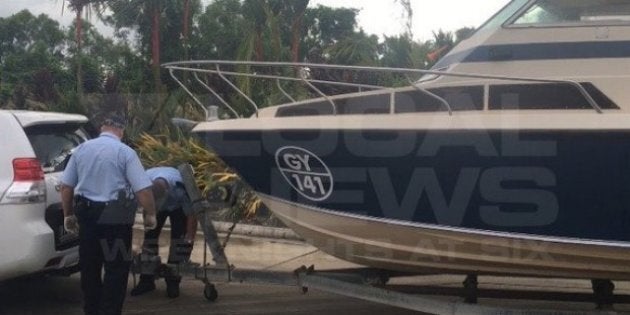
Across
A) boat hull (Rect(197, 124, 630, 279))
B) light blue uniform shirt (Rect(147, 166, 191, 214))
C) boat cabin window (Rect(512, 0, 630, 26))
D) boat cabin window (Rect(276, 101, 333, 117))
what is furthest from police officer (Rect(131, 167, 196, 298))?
boat cabin window (Rect(512, 0, 630, 26))

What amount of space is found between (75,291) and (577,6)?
4253mm

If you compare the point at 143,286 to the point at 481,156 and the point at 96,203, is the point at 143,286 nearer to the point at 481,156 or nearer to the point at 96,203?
the point at 96,203

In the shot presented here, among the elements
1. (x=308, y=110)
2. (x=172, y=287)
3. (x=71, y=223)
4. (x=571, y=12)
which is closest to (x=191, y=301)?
(x=172, y=287)

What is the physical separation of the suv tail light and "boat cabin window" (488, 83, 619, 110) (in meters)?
2.84

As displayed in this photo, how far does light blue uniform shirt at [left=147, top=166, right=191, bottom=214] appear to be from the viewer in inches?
215

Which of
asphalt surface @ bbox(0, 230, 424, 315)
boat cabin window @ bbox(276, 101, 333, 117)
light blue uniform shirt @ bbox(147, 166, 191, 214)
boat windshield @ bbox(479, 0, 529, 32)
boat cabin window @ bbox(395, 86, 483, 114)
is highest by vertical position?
boat windshield @ bbox(479, 0, 529, 32)

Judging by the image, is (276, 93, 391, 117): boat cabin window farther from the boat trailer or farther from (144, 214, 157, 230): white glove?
(144, 214, 157, 230): white glove

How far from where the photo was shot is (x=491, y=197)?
4141mm

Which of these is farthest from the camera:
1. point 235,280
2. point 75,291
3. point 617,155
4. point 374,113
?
point 75,291

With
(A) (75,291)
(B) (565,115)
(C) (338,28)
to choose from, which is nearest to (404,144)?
(B) (565,115)

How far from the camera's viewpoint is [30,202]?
15.7 ft

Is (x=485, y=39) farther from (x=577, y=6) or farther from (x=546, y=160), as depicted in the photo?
(x=546, y=160)

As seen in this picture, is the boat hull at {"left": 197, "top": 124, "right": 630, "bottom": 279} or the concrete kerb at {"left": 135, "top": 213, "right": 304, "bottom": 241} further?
the concrete kerb at {"left": 135, "top": 213, "right": 304, "bottom": 241}

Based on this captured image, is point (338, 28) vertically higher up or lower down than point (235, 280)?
higher up
